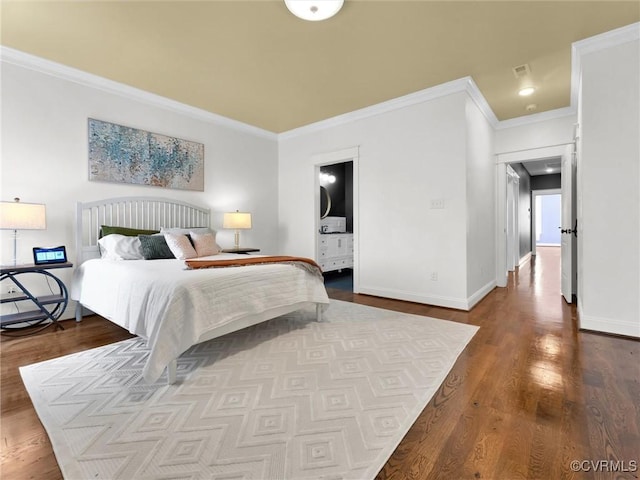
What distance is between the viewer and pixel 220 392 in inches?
70.2

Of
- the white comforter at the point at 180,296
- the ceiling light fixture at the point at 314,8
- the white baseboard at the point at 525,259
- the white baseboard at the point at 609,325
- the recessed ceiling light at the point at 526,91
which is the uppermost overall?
the recessed ceiling light at the point at 526,91

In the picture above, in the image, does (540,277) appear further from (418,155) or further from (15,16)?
(15,16)

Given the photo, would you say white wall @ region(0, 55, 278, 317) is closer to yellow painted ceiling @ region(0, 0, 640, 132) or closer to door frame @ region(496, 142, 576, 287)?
yellow painted ceiling @ region(0, 0, 640, 132)

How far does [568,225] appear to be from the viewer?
405cm

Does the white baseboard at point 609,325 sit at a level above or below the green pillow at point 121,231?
below

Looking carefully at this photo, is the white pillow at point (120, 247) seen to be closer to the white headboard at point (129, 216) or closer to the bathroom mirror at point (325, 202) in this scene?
the white headboard at point (129, 216)

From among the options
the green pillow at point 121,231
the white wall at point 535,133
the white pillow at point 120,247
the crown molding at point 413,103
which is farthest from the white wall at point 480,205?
the green pillow at point 121,231

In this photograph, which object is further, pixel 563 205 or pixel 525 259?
pixel 525 259

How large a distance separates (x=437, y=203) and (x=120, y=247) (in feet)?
11.9

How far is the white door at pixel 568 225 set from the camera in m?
3.94

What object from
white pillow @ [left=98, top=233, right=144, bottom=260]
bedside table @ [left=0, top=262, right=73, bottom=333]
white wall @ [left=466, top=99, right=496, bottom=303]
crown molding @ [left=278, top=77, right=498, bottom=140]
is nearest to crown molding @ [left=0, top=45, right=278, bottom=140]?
crown molding @ [left=278, top=77, right=498, bottom=140]

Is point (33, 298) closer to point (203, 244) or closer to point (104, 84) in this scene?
point (203, 244)

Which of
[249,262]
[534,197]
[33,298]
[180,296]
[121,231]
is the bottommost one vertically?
[33,298]

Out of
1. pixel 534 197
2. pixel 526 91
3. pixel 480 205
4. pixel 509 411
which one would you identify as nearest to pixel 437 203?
pixel 480 205
